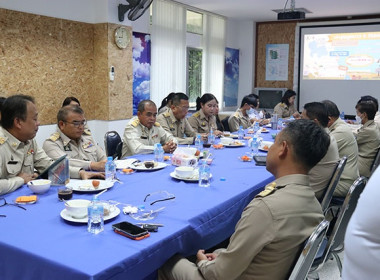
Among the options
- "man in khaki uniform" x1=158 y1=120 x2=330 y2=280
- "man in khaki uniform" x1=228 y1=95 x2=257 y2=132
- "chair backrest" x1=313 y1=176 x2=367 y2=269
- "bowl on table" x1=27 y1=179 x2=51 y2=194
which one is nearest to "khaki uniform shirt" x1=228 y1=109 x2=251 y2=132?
"man in khaki uniform" x1=228 y1=95 x2=257 y2=132

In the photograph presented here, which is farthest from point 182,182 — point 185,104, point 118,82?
point 118,82

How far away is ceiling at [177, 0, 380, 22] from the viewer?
737 centimetres

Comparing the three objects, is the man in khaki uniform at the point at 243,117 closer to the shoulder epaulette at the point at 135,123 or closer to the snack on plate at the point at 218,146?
the snack on plate at the point at 218,146

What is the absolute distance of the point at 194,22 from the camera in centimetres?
841

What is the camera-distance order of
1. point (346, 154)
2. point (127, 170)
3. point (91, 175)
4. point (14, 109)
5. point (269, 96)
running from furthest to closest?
point (269, 96) < point (346, 154) < point (127, 170) < point (91, 175) < point (14, 109)

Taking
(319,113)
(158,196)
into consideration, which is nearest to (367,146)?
(319,113)

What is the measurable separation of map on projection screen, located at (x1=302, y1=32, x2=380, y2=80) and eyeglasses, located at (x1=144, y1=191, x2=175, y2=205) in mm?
8055

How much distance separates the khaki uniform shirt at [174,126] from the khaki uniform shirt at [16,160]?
1.99 metres

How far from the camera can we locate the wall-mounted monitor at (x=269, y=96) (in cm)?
954

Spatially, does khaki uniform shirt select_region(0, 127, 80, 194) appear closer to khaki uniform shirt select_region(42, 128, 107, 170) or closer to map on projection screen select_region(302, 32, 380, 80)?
khaki uniform shirt select_region(42, 128, 107, 170)

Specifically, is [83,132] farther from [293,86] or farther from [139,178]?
[293,86]

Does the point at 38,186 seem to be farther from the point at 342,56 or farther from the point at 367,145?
the point at 342,56

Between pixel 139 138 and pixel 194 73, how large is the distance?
476 centimetres

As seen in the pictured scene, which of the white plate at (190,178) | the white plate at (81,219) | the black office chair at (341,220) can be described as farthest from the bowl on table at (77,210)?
the black office chair at (341,220)
